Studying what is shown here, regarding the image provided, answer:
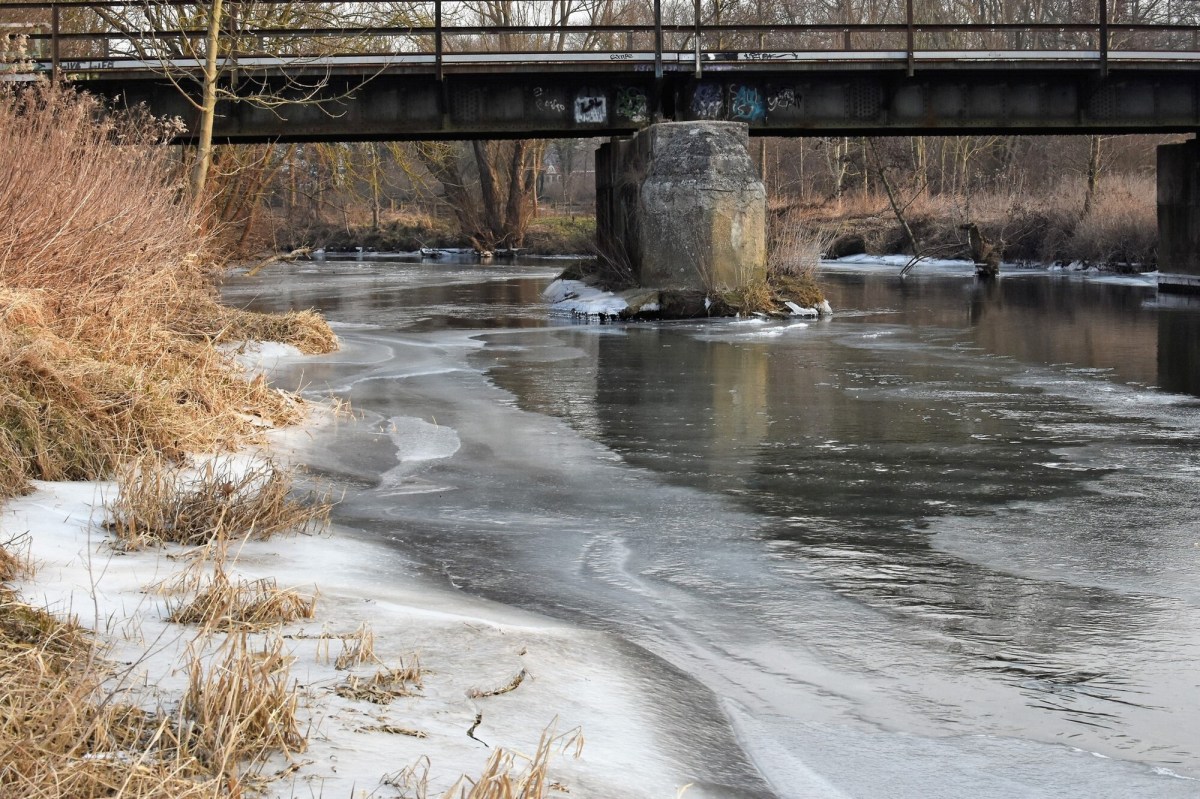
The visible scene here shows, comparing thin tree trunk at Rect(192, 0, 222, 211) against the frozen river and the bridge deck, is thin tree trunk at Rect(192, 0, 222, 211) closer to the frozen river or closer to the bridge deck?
the frozen river

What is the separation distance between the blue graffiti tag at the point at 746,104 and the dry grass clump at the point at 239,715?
22.3 m

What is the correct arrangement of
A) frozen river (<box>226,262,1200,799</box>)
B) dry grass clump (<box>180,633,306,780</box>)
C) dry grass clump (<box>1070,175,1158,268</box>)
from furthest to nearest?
dry grass clump (<box>1070,175,1158,268</box>)
frozen river (<box>226,262,1200,799</box>)
dry grass clump (<box>180,633,306,780</box>)

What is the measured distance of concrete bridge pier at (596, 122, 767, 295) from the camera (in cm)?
2312

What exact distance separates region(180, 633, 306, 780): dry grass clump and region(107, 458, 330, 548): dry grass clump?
234cm

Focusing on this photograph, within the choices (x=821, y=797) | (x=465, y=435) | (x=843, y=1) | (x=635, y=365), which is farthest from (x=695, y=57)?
(x=843, y=1)

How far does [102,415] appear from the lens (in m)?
8.45

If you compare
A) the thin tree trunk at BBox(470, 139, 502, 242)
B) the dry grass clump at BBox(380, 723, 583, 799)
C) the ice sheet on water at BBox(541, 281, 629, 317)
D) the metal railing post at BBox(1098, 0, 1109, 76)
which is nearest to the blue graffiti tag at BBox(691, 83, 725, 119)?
the ice sheet on water at BBox(541, 281, 629, 317)

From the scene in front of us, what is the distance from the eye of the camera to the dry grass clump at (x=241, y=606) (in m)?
4.77

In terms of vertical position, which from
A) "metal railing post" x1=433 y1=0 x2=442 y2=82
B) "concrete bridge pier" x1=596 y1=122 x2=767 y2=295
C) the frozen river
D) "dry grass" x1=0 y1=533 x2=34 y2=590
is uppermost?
"metal railing post" x1=433 y1=0 x2=442 y2=82

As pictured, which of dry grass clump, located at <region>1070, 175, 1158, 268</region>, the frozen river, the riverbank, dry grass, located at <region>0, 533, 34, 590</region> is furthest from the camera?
the riverbank

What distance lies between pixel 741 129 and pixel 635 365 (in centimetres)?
890

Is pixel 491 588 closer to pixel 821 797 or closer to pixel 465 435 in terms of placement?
pixel 821 797

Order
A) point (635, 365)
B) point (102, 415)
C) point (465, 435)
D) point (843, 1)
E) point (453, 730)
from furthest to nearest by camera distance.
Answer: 1. point (843, 1)
2. point (635, 365)
3. point (465, 435)
4. point (102, 415)
5. point (453, 730)

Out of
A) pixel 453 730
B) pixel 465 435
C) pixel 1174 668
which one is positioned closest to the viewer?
pixel 453 730
